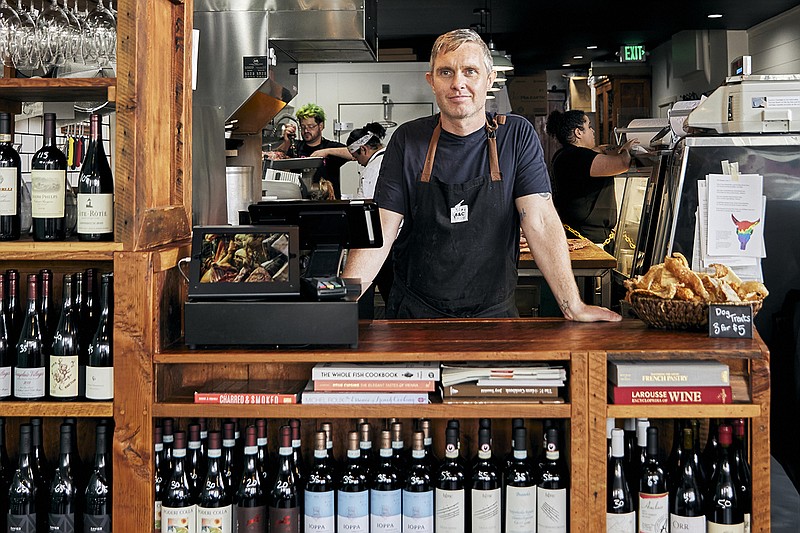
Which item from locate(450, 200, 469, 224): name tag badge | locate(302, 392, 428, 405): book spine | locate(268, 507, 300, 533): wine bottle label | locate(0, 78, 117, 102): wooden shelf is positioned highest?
locate(0, 78, 117, 102): wooden shelf

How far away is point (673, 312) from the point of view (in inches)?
97.7

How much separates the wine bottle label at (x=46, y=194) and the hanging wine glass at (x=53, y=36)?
1.04 ft

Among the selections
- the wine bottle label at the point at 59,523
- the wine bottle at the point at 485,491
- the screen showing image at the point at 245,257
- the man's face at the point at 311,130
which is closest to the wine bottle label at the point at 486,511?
the wine bottle at the point at 485,491

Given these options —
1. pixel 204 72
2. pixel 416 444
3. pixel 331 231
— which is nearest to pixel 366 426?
pixel 416 444

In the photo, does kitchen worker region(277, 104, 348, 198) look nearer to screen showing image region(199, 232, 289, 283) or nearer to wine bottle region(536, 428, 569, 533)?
screen showing image region(199, 232, 289, 283)

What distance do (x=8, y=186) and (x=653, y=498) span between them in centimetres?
175

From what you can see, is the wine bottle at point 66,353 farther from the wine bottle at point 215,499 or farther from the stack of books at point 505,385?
the stack of books at point 505,385

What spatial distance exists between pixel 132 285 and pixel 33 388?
363 mm

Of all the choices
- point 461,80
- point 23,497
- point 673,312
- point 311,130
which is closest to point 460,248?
point 461,80

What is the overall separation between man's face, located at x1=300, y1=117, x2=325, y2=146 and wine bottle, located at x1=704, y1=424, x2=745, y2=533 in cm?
584

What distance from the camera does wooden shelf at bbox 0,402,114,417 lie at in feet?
7.47

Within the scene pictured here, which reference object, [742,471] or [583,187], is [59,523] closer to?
[742,471]

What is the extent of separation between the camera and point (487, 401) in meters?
2.24

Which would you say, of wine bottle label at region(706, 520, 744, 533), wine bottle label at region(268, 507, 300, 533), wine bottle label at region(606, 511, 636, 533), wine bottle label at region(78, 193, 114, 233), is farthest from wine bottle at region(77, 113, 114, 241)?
wine bottle label at region(706, 520, 744, 533)
